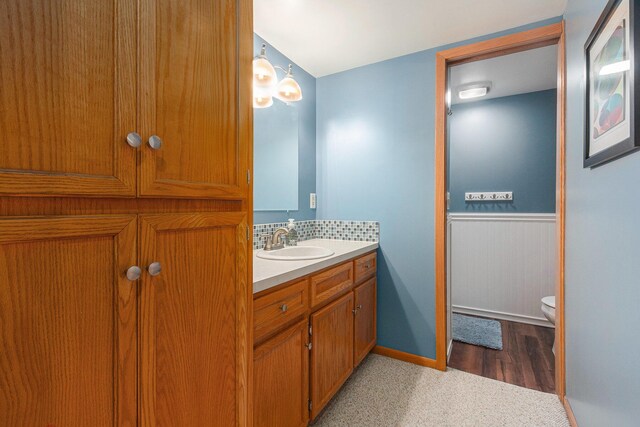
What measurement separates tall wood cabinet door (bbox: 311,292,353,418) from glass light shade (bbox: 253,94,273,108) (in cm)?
132

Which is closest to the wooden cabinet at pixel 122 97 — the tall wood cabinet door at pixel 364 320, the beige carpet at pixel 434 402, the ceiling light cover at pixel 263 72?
the ceiling light cover at pixel 263 72

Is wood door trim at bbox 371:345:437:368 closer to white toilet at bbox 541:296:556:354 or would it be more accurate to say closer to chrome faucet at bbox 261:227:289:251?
white toilet at bbox 541:296:556:354

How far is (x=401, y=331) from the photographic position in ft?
7.29

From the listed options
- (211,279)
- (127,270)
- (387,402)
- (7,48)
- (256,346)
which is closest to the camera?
(7,48)

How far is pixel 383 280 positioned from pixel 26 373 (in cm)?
203

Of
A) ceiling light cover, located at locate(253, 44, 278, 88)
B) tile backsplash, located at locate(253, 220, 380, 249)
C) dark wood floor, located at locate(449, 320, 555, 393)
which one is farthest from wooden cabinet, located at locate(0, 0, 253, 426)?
dark wood floor, located at locate(449, 320, 555, 393)

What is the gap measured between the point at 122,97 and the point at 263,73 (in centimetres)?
131

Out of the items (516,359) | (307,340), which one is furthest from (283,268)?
(516,359)

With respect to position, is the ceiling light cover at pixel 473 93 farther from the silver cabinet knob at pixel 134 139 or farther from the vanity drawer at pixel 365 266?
the silver cabinet knob at pixel 134 139

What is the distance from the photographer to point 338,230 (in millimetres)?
2457

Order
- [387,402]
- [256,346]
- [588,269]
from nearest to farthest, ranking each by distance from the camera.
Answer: [256,346]
[588,269]
[387,402]

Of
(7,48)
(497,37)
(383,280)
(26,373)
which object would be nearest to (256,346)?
(26,373)

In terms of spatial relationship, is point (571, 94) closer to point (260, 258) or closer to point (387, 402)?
point (260, 258)

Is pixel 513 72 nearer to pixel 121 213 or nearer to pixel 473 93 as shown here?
pixel 473 93
